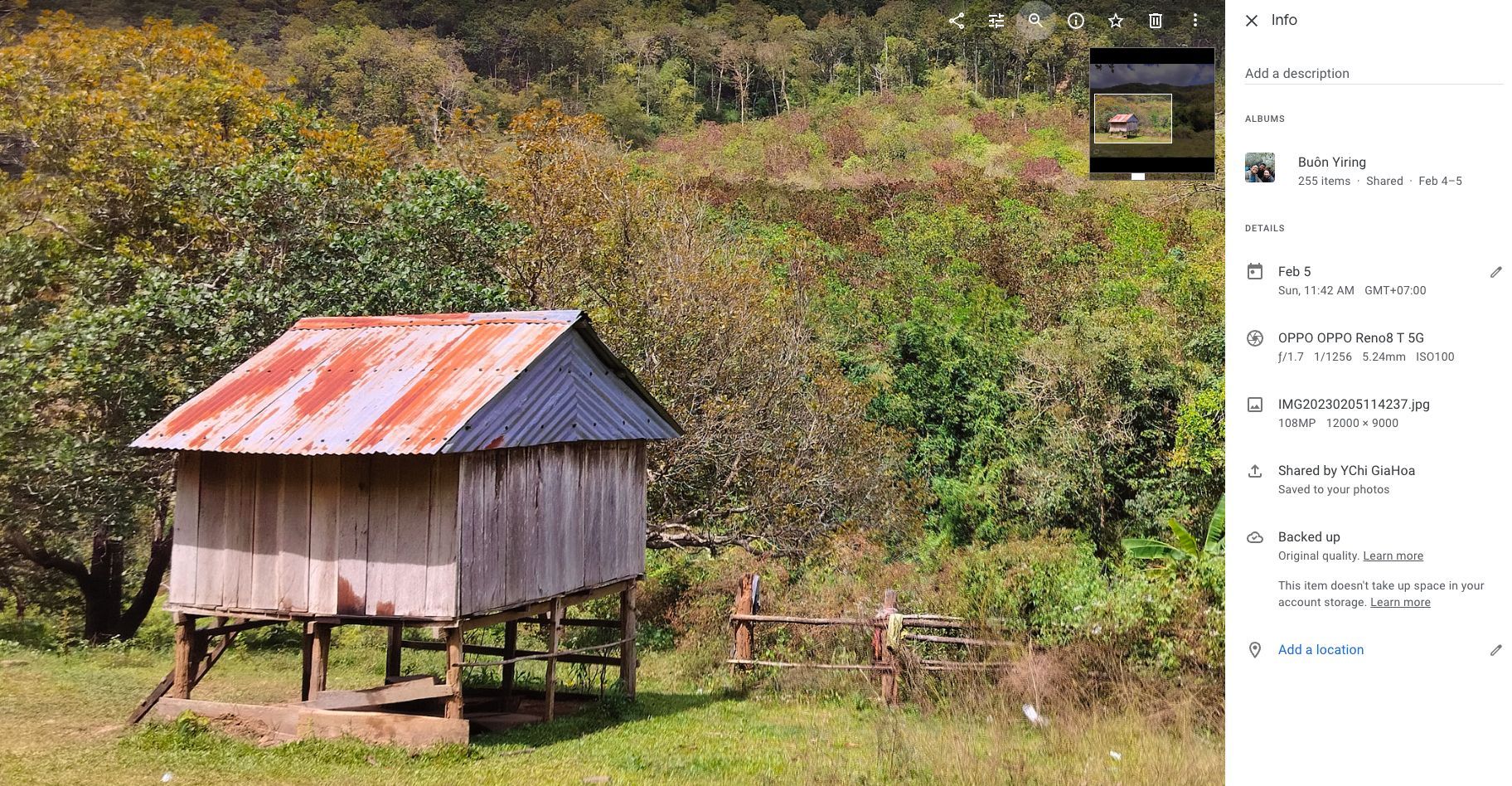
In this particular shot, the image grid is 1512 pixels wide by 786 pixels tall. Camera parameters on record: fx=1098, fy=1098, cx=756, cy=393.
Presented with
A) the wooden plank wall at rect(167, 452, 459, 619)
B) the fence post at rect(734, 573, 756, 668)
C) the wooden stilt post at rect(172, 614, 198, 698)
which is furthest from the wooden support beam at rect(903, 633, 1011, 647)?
the wooden stilt post at rect(172, 614, 198, 698)

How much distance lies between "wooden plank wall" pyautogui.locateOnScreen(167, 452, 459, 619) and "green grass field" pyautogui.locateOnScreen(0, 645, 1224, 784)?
1.36 meters

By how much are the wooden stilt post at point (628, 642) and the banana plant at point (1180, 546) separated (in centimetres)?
705

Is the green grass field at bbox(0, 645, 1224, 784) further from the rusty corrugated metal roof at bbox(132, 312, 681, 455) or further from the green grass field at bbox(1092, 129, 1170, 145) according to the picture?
the green grass field at bbox(1092, 129, 1170, 145)

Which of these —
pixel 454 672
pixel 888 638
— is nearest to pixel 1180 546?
pixel 888 638

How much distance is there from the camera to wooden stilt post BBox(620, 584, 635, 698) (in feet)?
44.6

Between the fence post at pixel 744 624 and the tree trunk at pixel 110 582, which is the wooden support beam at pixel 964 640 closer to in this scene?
the fence post at pixel 744 624

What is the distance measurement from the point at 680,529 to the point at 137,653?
848 cm

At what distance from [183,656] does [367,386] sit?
3.47 m

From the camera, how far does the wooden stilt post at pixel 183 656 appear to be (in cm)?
1151

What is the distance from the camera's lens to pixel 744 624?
15.3 meters

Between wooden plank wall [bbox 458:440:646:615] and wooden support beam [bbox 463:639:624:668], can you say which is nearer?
wooden plank wall [bbox 458:440:646:615]

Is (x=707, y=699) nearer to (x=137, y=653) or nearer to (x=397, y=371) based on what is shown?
(x=397, y=371)
